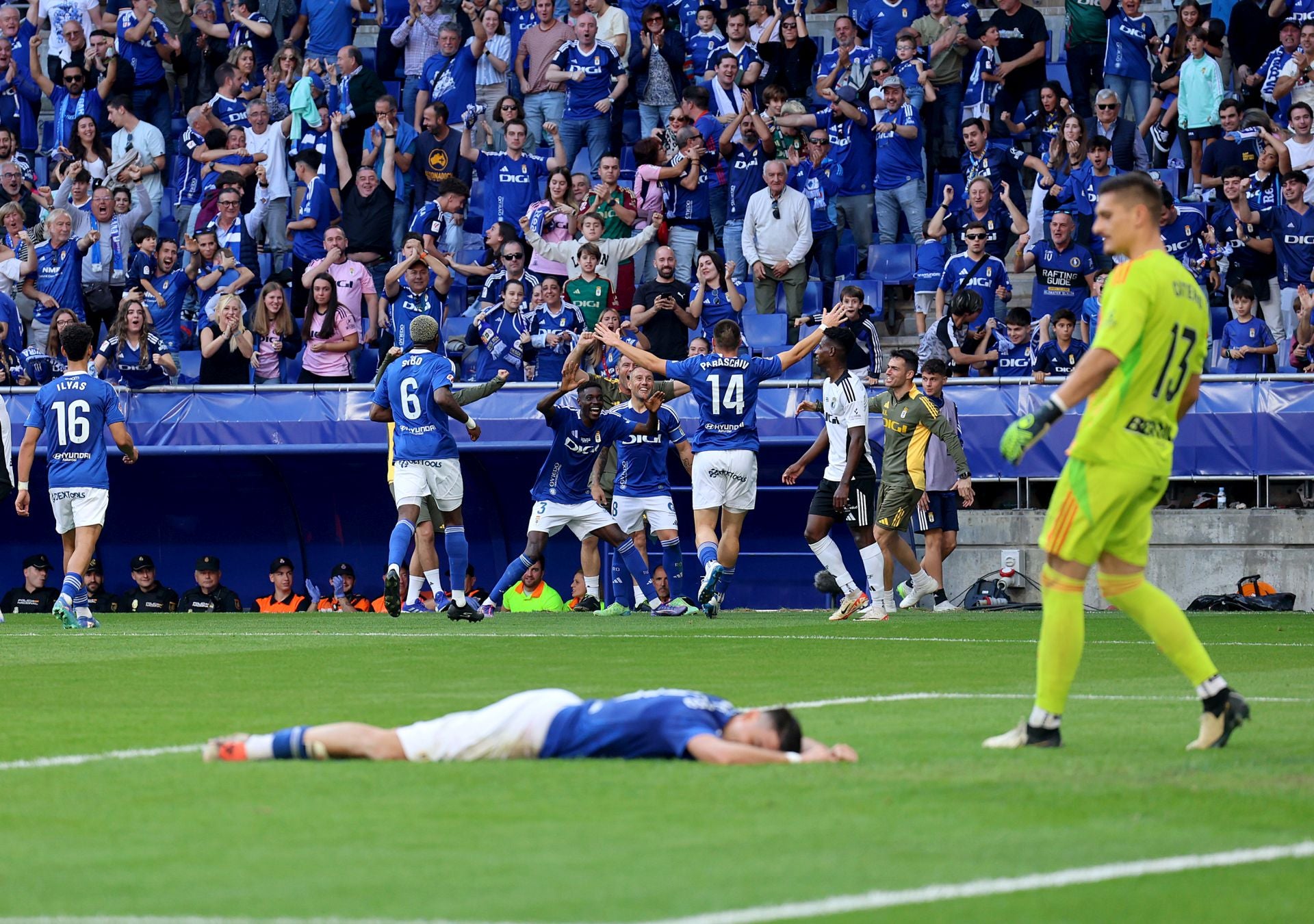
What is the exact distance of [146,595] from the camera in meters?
22.1

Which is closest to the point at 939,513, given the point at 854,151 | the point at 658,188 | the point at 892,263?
the point at 892,263

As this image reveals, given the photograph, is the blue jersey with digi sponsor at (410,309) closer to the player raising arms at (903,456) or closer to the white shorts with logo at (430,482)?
the white shorts with logo at (430,482)

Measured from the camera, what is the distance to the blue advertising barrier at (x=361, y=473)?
1905 centimetres

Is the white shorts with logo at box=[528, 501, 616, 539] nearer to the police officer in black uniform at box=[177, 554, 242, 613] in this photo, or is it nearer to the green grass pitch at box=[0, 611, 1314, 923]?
the police officer in black uniform at box=[177, 554, 242, 613]

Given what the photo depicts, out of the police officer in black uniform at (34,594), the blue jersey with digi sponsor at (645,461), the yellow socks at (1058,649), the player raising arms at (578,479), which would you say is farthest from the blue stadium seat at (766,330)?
the yellow socks at (1058,649)

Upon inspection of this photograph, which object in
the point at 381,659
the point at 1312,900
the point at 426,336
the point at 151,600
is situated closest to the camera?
the point at 1312,900

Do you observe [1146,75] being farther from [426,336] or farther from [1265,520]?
[426,336]

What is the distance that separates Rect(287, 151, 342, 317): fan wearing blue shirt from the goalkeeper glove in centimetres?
1853

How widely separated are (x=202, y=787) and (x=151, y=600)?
16.1 metres

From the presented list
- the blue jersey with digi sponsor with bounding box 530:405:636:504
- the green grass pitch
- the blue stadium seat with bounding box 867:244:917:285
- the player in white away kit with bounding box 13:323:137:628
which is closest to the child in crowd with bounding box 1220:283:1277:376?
the blue stadium seat with bounding box 867:244:917:285

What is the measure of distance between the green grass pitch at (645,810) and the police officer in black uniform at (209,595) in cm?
1031

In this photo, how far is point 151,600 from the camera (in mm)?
22094

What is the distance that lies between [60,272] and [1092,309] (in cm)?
1291


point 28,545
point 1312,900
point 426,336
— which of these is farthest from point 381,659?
point 28,545
